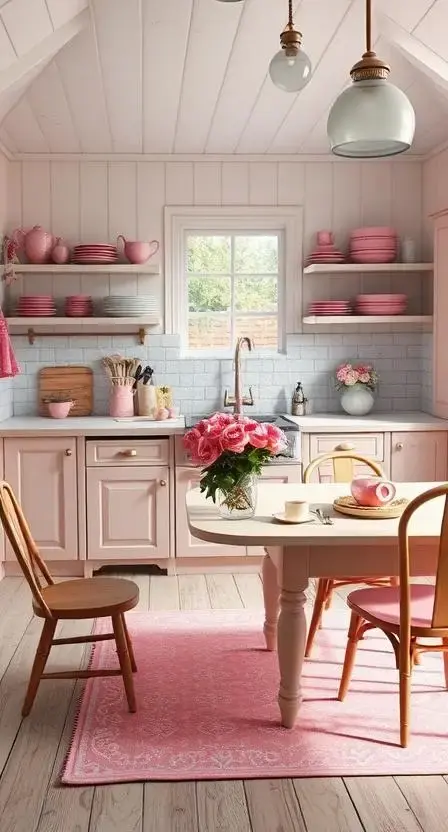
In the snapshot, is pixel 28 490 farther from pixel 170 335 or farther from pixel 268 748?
pixel 268 748

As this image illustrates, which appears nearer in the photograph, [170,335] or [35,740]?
[35,740]

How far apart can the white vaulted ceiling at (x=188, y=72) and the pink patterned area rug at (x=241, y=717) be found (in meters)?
2.64

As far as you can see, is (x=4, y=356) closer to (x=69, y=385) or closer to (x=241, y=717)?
(x=69, y=385)

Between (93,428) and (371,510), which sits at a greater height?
(93,428)

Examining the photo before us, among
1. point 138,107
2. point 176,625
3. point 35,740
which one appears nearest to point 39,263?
point 138,107

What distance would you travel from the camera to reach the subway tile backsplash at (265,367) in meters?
6.01

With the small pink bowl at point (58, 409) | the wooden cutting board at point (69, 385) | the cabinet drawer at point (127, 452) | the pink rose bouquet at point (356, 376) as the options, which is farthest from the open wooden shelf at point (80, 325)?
the pink rose bouquet at point (356, 376)

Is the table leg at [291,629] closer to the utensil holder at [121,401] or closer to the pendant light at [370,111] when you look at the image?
the pendant light at [370,111]

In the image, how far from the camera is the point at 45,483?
210 inches

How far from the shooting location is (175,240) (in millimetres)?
6004

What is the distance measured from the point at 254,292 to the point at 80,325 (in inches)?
45.0

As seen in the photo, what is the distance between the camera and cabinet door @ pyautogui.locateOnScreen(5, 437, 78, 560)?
5316 mm

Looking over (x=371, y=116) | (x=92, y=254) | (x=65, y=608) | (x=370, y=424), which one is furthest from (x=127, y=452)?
(x=371, y=116)

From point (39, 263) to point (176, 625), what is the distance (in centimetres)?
248
